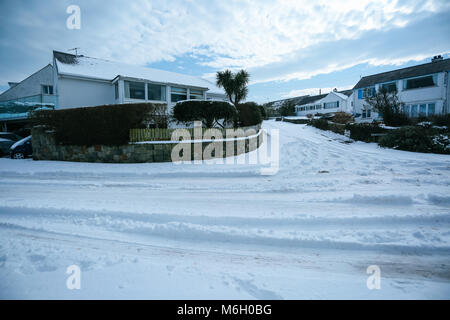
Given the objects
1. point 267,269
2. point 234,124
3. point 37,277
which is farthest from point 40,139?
point 267,269

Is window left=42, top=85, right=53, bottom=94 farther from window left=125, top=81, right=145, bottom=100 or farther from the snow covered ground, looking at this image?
the snow covered ground

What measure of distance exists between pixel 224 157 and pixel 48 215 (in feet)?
23.2

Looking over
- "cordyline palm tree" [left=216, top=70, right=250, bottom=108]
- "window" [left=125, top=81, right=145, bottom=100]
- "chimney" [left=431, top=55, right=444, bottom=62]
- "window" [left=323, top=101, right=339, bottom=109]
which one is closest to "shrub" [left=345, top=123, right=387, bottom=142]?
"cordyline palm tree" [left=216, top=70, right=250, bottom=108]

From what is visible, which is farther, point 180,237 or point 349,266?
Answer: point 180,237

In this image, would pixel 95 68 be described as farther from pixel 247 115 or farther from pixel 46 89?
pixel 247 115

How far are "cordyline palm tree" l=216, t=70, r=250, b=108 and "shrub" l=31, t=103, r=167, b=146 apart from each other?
44.9ft

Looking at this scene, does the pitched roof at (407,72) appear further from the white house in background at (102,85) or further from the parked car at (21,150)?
the parked car at (21,150)

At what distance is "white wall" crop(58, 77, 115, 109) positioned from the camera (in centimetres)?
1630

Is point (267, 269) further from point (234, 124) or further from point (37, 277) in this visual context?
point (234, 124)

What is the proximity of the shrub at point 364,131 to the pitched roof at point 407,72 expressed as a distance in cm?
1349

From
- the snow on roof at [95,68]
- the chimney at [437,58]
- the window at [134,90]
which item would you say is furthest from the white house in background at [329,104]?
the window at [134,90]

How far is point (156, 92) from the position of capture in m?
19.0

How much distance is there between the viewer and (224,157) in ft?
33.7
